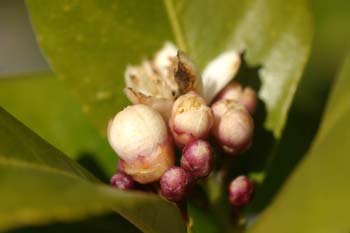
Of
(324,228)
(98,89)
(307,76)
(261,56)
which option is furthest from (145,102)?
(307,76)

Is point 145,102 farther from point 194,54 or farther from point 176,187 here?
point 194,54

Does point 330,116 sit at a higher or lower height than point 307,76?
higher

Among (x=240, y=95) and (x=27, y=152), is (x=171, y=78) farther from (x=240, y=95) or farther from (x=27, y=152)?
(x=27, y=152)

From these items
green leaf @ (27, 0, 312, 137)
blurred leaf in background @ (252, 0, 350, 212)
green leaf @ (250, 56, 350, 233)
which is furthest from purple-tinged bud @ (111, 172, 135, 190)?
blurred leaf in background @ (252, 0, 350, 212)

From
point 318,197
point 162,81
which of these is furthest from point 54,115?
point 318,197

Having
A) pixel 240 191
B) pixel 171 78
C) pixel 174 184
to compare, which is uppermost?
pixel 171 78

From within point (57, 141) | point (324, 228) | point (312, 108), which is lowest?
point (312, 108)

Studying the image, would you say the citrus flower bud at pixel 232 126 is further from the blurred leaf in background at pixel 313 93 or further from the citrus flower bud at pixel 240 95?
the blurred leaf in background at pixel 313 93
